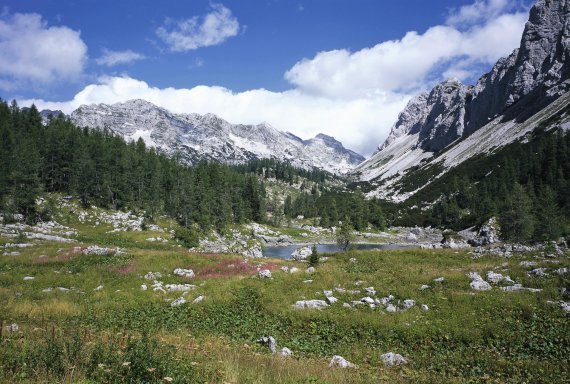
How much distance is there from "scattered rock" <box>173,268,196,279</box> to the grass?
76 cm

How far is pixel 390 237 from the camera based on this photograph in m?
134

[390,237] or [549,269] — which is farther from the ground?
[549,269]

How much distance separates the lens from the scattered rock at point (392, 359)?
1294 centimetres

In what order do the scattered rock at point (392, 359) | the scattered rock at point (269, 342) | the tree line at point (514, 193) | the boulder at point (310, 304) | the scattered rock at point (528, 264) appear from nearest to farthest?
1. the scattered rock at point (392, 359)
2. the scattered rock at point (269, 342)
3. the boulder at point (310, 304)
4. the scattered rock at point (528, 264)
5. the tree line at point (514, 193)

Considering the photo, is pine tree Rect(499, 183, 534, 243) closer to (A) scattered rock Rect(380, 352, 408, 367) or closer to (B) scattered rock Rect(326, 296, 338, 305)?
(B) scattered rock Rect(326, 296, 338, 305)


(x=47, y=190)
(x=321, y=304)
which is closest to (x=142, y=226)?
(x=47, y=190)

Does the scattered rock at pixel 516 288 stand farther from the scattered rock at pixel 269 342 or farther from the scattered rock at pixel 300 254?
the scattered rock at pixel 300 254

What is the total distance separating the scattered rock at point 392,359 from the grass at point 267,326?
302mm

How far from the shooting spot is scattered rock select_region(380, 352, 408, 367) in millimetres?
12938

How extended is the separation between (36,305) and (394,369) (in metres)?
18.7

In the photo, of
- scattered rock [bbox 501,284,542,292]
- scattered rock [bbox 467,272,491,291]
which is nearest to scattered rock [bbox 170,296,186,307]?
scattered rock [bbox 467,272,491,291]

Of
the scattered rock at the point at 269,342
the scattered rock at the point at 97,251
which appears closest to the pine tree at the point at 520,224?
the scattered rock at the point at 269,342

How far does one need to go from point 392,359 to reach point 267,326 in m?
6.91

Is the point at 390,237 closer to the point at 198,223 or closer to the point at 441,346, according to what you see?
the point at 198,223
